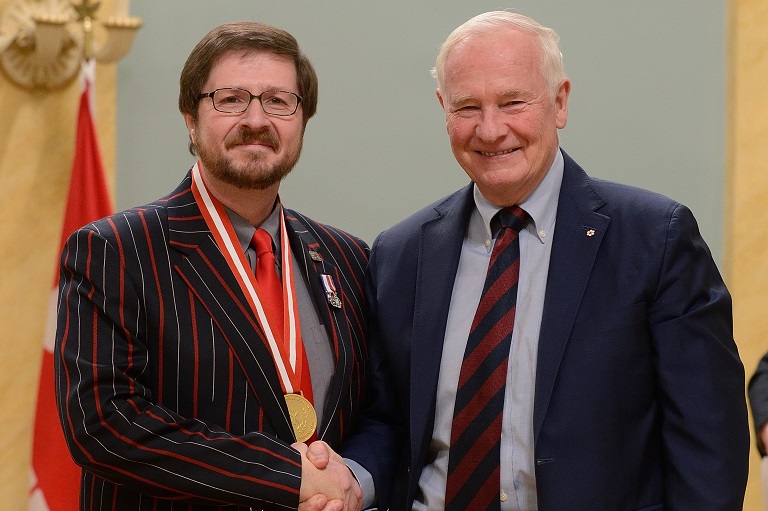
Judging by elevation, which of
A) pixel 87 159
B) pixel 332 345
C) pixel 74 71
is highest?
pixel 74 71

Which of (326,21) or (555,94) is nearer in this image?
(555,94)

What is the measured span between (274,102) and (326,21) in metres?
1.87

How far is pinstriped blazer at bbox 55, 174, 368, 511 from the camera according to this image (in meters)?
2.41

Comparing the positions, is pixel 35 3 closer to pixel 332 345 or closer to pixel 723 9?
pixel 332 345

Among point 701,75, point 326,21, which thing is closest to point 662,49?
point 701,75

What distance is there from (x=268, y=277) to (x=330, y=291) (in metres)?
0.20

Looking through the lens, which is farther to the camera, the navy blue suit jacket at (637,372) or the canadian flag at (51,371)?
the canadian flag at (51,371)

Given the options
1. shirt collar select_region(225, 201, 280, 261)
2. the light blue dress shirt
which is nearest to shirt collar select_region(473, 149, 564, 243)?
the light blue dress shirt

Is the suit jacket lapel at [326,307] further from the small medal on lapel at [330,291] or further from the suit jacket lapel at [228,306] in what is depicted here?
the suit jacket lapel at [228,306]

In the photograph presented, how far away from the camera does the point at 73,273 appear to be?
2508 mm

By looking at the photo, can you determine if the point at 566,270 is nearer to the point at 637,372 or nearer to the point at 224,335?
the point at 637,372

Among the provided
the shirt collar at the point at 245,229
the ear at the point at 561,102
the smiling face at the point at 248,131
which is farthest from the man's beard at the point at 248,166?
the ear at the point at 561,102

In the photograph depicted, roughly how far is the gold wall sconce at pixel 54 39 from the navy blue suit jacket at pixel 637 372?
222 cm

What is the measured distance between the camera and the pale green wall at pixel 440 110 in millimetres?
4551
